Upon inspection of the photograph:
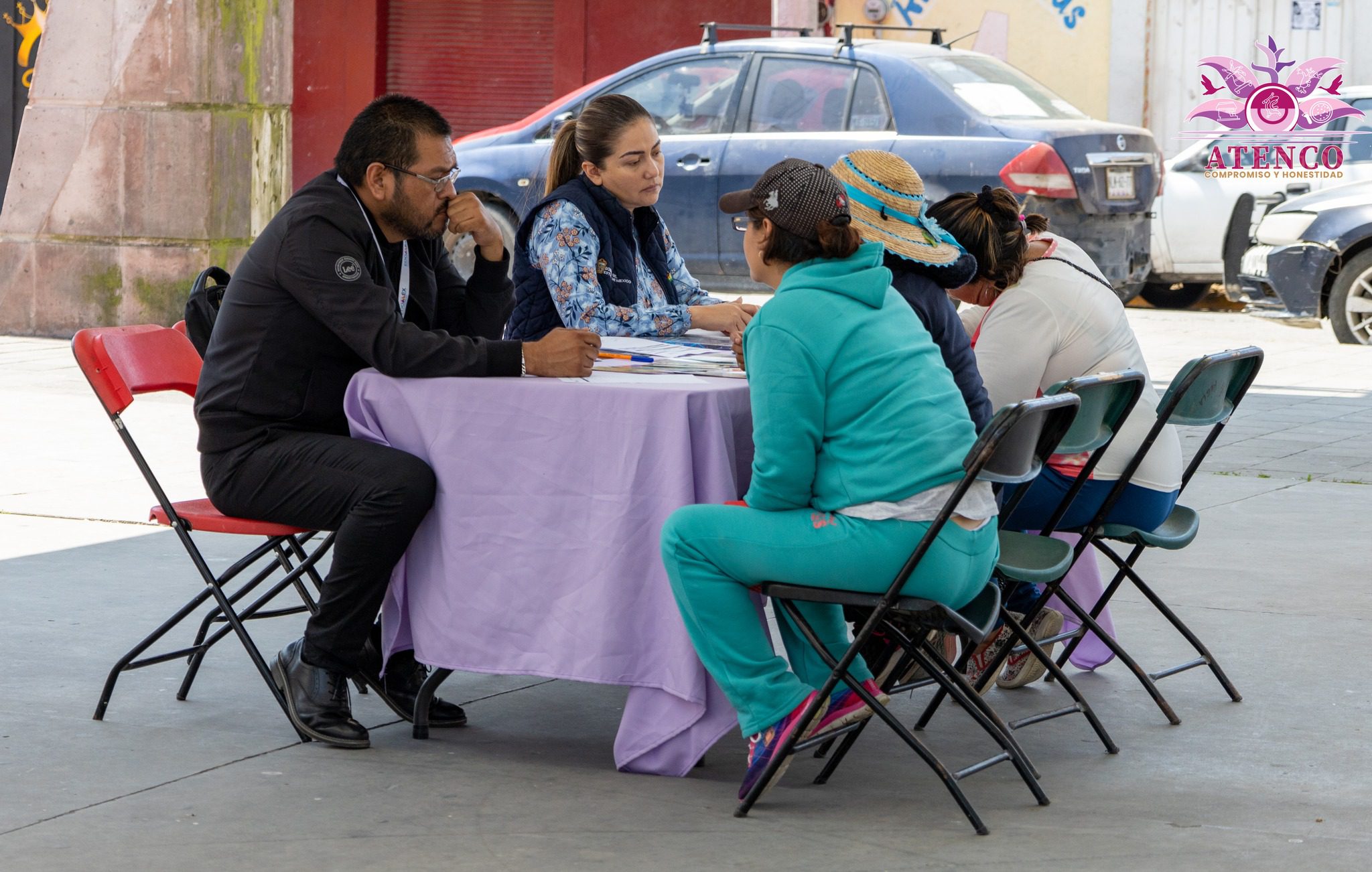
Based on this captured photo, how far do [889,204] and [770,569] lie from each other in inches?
36.2

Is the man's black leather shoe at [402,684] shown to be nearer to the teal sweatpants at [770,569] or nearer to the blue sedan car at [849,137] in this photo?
the teal sweatpants at [770,569]

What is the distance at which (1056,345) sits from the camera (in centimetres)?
470

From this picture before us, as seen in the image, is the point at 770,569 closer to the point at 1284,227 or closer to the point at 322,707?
the point at 322,707

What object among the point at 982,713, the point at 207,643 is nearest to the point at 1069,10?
the point at 207,643

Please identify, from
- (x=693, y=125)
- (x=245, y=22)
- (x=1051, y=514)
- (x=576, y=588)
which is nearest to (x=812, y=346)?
(x=576, y=588)

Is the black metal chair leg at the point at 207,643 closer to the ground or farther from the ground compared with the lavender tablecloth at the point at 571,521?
closer to the ground

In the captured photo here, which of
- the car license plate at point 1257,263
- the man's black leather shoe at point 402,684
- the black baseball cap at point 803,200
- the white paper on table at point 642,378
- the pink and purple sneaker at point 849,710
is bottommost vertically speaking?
the man's black leather shoe at point 402,684

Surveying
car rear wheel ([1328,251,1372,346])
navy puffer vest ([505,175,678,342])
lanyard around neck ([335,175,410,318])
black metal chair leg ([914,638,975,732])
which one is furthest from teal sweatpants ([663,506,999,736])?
car rear wheel ([1328,251,1372,346])

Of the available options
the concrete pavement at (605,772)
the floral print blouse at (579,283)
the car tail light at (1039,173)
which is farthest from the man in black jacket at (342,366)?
the car tail light at (1039,173)

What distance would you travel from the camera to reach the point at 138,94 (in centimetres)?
1241

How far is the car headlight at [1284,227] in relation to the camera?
12.8 meters

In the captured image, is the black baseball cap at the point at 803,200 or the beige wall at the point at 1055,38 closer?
the black baseball cap at the point at 803,200

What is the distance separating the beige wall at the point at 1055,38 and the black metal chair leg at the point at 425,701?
44.4ft

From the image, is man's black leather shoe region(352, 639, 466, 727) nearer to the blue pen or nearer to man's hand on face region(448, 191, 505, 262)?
the blue pen
